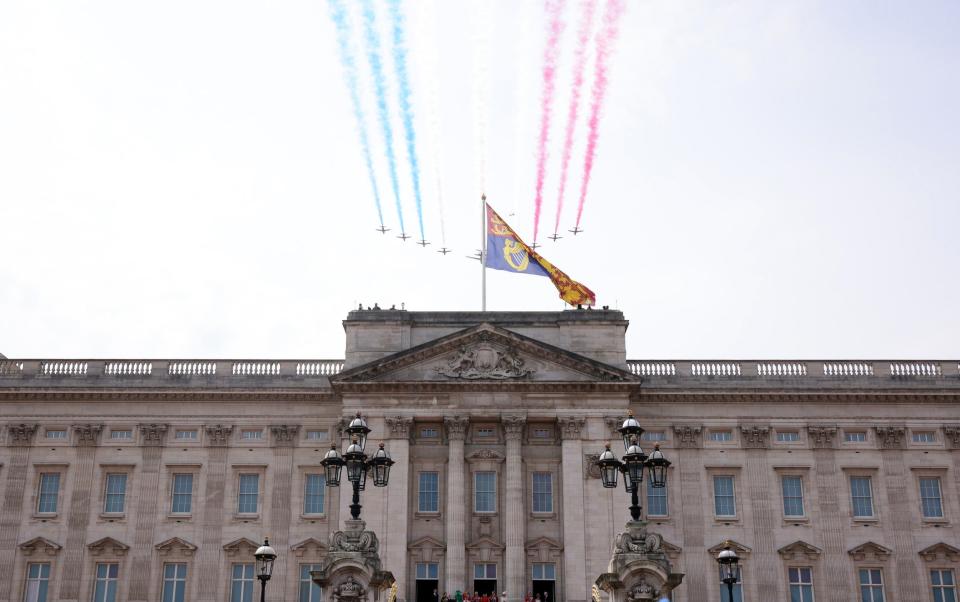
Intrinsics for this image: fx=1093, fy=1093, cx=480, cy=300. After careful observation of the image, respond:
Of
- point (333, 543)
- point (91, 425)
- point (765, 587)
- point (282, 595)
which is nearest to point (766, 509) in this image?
point (765, 587)

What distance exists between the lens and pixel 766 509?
169 ft

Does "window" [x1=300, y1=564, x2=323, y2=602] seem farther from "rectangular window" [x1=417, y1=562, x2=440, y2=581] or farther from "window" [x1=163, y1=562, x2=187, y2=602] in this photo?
"window" [x1=163, y1=562, x2=187, y2=602]

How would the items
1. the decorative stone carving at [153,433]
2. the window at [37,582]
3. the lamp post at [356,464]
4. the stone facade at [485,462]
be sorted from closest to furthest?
1. the lamp post at [356,464]
2. the stone facade at [485,462]
3. the window at [37,582]
4. the decorative stone carving at [153,433]

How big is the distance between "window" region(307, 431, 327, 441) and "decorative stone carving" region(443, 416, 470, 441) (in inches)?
249

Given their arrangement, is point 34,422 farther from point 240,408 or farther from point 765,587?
point 765,587

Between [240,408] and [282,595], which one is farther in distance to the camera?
[240,408]

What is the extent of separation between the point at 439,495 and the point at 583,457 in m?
7.01

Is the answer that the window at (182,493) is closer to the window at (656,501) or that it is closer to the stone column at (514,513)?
the stone column at (514,513)

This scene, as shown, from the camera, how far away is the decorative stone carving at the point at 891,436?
172 ft

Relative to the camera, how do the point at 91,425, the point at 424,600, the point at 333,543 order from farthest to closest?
the point at 91,425
the point at 424,600
the point at 333,543

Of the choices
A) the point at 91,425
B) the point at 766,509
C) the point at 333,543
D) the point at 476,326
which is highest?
the point at 476,326

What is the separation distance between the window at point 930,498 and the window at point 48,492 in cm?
4127

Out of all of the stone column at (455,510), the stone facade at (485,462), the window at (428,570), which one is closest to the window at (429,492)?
the stone facade at (485,462)

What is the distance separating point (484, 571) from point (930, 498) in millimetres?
21440
